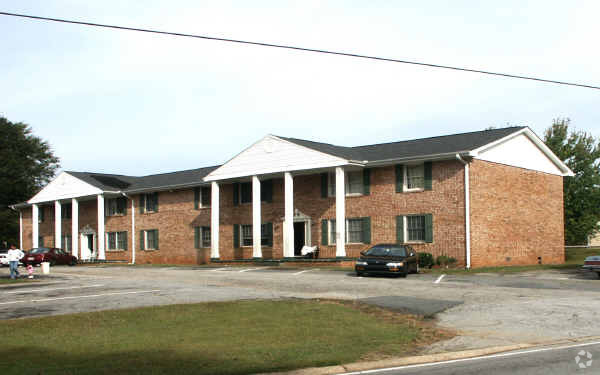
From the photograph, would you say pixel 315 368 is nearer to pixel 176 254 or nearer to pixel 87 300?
pixel 87 300

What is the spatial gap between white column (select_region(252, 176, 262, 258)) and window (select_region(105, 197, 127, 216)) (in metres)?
14.9

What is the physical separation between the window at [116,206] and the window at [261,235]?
38.8 feet

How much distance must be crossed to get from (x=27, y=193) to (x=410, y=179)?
44498 mm

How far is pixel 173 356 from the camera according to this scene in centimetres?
960

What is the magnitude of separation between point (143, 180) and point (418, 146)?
2385cm

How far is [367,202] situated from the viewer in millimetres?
32438

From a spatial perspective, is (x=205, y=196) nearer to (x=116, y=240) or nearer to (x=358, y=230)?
(x=116, y=240)

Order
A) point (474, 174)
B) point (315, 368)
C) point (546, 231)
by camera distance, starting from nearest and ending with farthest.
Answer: point (315, 368) < point (474, 174) < point (546, 231)

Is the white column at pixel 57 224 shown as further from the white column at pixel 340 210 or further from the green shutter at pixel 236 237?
the white column at pixel 340 210

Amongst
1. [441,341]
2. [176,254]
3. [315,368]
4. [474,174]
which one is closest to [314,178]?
[474,174]

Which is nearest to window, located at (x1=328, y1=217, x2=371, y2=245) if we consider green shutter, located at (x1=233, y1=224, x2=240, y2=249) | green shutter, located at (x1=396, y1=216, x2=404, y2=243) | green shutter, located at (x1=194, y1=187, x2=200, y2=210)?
green shutter, located at (x1=396, y1=216, x2=404, y2=243)

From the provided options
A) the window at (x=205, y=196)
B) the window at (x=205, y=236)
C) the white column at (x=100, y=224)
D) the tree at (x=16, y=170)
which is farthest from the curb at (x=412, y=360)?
the tree at (x=16, y=170)

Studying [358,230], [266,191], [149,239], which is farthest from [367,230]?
[149,239]

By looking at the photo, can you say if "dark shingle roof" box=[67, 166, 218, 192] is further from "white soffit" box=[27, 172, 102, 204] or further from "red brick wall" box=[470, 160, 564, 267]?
"red brick wall" box=[470, 160, 564, 267]
